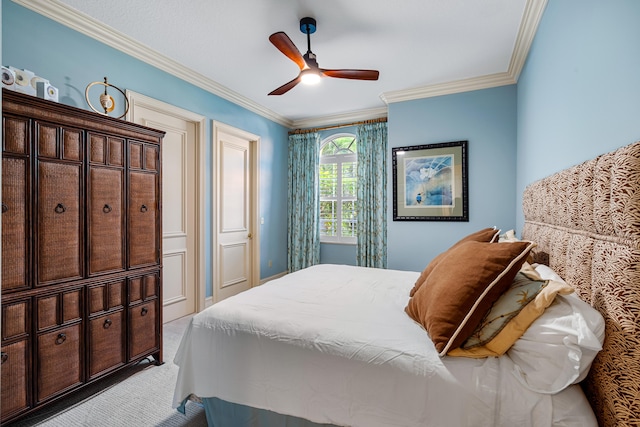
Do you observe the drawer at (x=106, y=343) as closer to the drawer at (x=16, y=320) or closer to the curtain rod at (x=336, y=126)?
the drawer at (x=16, y=320)

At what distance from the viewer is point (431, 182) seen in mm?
3984

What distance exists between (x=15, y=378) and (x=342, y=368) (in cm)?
181

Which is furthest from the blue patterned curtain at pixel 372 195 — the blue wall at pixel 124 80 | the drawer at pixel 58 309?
the drawer at pixel 58 309

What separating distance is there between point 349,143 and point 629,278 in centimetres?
439

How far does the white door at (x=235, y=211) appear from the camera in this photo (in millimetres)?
4078

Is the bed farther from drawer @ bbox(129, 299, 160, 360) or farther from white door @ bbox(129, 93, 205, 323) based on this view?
white door @ bbox(129, 93, 205, 323)

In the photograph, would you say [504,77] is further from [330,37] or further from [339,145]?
[339,145]

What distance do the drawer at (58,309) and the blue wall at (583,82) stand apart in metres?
2.89

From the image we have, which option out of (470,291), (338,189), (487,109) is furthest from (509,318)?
(338,189)

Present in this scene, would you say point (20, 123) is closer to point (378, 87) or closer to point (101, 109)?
point (101, 109)

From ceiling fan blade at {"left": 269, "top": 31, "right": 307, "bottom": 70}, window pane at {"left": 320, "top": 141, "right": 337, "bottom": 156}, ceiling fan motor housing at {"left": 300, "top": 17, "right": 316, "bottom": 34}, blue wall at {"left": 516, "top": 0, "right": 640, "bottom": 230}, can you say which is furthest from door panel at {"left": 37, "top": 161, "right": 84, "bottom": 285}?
window pane at {"left": 320, "top": 141, "right": 337, "bottom": 156}

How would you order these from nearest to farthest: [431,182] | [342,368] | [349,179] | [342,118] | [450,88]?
[342,368], [450,88], [431,182], [342,118], [349,179]

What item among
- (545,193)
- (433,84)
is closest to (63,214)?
(545,193)

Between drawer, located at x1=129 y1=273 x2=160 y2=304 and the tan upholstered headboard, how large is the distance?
2641 millimetres
